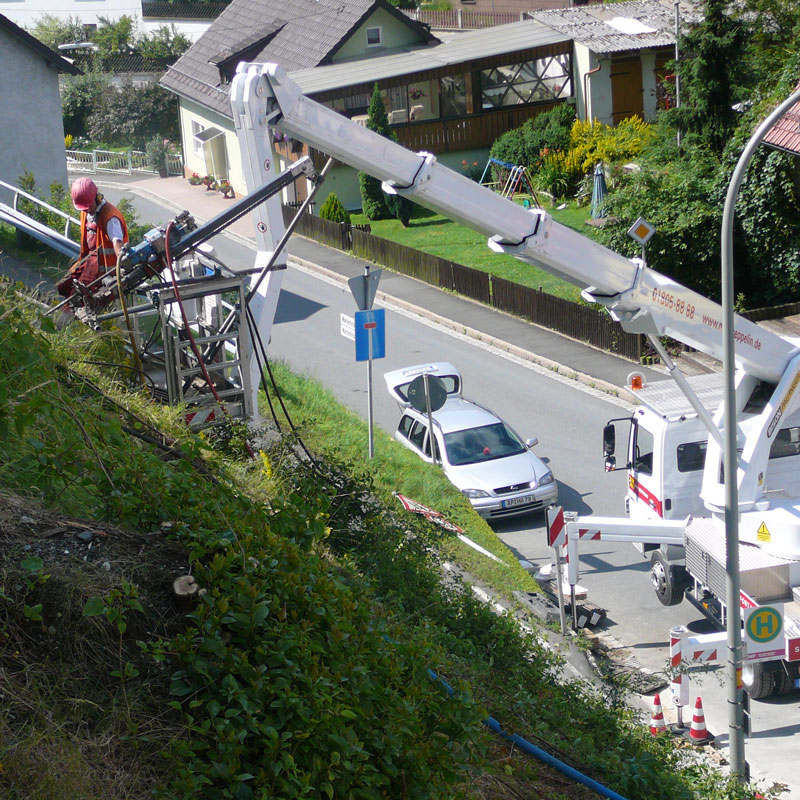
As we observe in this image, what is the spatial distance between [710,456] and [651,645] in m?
2.35

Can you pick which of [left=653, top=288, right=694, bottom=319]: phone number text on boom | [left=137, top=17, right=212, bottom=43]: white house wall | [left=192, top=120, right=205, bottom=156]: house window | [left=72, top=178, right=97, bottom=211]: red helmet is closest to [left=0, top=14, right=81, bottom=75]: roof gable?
[left=192, top=120, right=205, bottom=156]: house window

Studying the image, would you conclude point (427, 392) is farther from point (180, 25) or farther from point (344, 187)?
point (180, 25)

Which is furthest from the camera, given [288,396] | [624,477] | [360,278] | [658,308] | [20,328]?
[624,477]

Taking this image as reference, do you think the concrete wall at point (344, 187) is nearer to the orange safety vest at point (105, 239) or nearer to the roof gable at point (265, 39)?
the roof gable at point (265, 39)

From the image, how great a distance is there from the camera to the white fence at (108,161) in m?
48.3

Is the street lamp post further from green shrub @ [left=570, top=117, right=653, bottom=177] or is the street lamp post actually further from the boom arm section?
green shrub @ [left=570, top=117, right=653, bottom=177]

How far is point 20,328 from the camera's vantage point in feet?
20.2

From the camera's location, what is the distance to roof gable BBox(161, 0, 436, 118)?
39.9 meters

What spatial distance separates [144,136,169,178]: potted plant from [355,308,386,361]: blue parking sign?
1375 inches

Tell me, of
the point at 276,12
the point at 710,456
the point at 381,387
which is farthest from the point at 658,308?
the point at 276,12

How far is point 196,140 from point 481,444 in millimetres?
30712

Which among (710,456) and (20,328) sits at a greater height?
(20,328)

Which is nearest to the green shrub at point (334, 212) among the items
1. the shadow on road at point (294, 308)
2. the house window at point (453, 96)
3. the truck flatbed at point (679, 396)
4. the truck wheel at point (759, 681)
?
the shadow on road at point (294, 308)

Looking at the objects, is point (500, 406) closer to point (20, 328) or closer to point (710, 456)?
point (710, 456)
